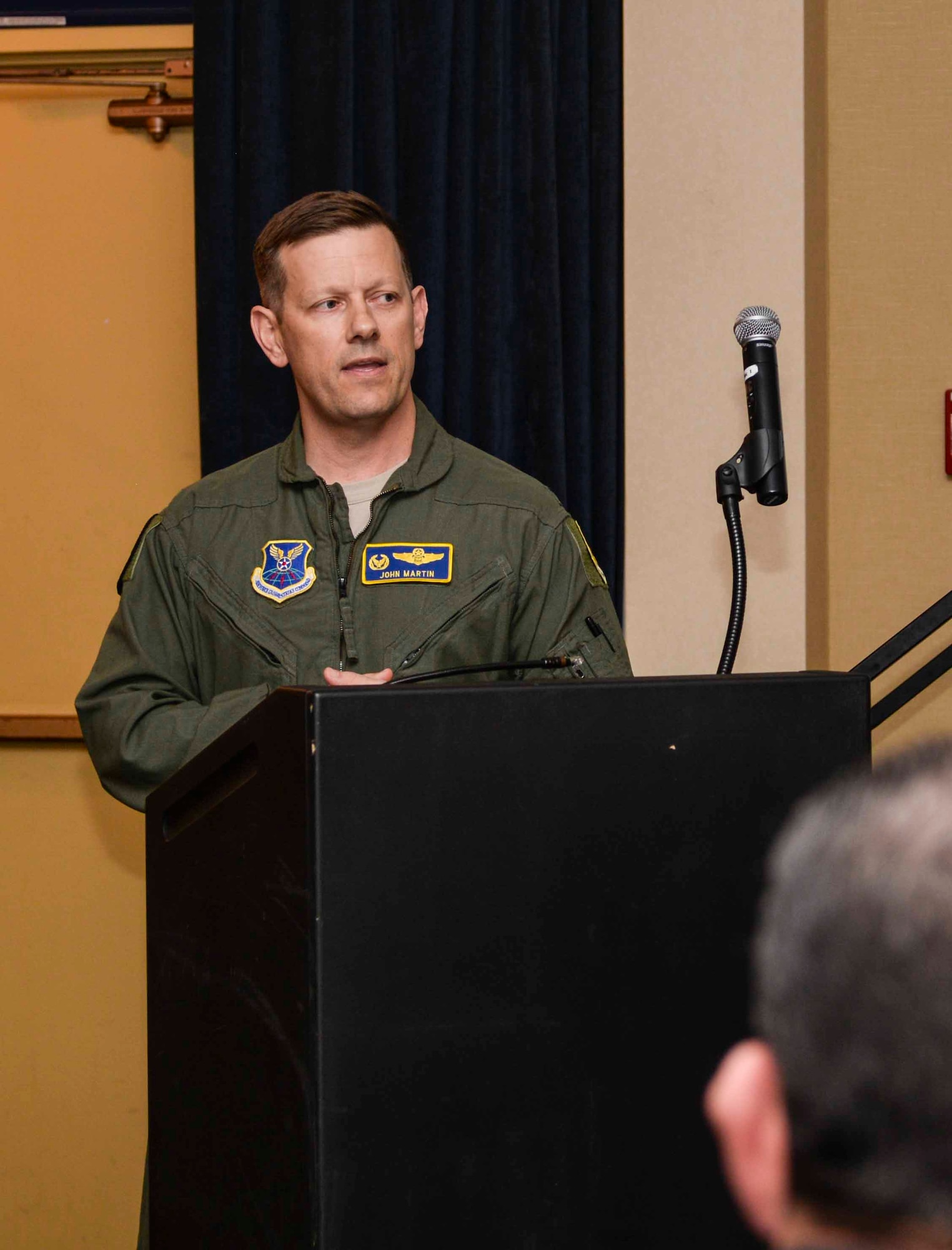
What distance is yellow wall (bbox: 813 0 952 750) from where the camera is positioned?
245 centimetres

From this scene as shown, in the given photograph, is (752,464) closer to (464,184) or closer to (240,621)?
(240,621)

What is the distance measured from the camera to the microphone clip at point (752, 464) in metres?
1.54

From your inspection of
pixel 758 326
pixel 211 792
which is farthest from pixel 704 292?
pixel 211 792

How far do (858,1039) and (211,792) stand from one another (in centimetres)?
85

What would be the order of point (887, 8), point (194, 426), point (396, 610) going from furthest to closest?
point (194, 426) → point (887, 8) → point (396, 610)

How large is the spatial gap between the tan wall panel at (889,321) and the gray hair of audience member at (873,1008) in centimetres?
215

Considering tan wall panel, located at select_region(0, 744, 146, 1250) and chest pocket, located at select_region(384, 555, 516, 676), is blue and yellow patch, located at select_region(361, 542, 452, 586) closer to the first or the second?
chest pocket, located at select_region(384, 555, 516, 676)

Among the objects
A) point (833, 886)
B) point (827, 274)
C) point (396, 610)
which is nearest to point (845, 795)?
point (833, 886)

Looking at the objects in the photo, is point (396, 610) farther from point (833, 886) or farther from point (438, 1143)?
point (833, 886)

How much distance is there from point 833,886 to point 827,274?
2.25m

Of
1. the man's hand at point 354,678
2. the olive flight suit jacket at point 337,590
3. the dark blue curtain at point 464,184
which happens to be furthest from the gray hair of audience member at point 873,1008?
the dark blue curtain at point 464,184

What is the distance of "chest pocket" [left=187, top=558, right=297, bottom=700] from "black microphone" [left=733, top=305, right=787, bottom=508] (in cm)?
63

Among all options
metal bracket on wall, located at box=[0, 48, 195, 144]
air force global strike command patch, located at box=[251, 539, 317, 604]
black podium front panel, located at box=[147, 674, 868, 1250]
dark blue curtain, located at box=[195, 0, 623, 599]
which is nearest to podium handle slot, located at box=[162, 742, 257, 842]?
black podium front panel, located at box=[147, 674, 868, 1250]

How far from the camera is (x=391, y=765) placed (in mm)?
949
